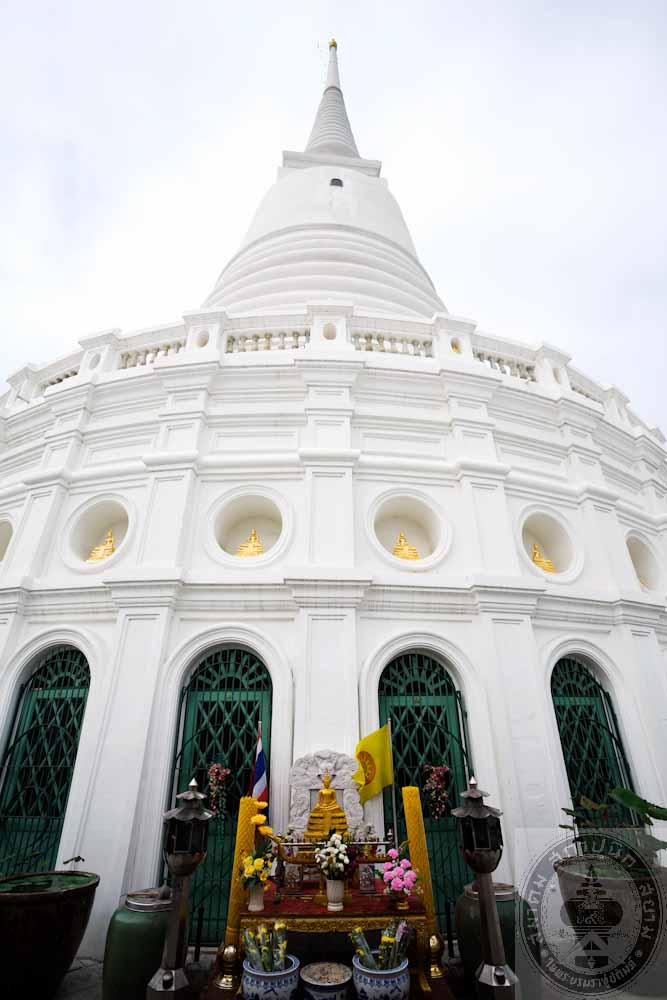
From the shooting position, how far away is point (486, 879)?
466cm

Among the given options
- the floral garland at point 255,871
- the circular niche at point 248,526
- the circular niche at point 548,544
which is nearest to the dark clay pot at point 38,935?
the floral garland at point 255,871

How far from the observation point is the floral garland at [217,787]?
21.2 ft

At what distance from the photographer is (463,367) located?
966 centimetres

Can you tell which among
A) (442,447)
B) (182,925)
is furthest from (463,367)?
(182,925)

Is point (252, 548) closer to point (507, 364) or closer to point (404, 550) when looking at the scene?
point (404, 550)

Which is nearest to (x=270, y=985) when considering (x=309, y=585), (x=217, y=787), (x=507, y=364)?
(x=217, y=787)

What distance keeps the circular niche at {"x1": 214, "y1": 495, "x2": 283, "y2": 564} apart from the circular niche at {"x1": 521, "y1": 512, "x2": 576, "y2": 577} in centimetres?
447

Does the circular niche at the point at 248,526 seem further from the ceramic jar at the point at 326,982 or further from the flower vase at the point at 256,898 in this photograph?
the ceramic jar at the point at 326,982

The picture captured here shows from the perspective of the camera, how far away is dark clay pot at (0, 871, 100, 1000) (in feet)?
15.5

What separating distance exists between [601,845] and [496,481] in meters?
5.26

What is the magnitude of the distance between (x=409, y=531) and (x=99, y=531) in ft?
18.7

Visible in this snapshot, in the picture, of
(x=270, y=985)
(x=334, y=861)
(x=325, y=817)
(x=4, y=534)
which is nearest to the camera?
(x=270, y=985)

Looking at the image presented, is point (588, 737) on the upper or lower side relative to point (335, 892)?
upper

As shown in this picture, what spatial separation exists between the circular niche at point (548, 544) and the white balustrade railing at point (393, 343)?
12.7 feet
